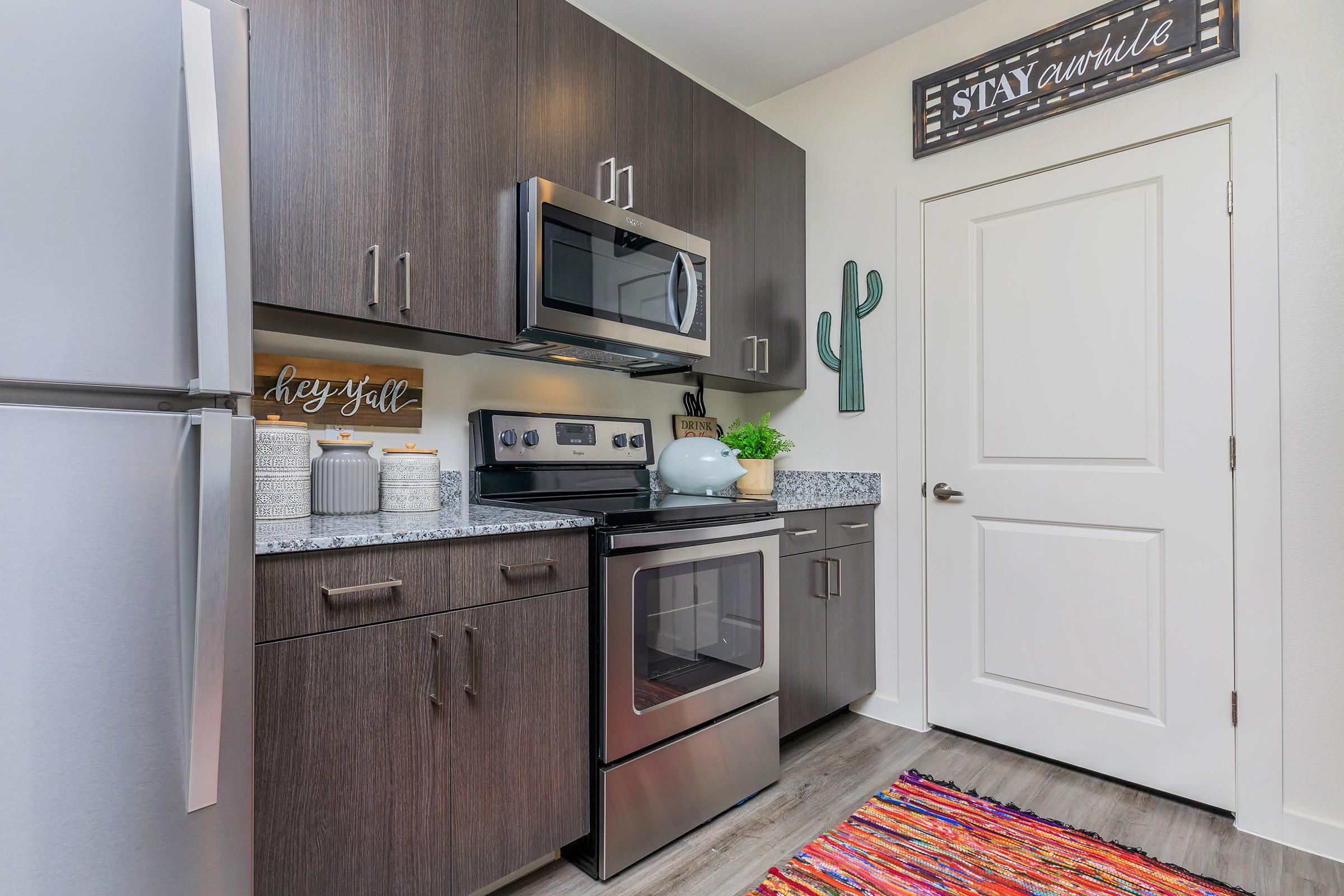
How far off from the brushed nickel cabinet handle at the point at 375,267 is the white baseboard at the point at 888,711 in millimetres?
2269

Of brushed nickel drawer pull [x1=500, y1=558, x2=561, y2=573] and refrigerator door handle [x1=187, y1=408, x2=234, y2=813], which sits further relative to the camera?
brushed nickel drawer pull [x1=500, y1=558, x2=561, y2=573]

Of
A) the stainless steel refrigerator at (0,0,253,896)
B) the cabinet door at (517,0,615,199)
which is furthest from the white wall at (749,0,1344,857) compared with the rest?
the stainless steel refrigerator at (0,0,253,896)

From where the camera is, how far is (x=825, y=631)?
2422 mm

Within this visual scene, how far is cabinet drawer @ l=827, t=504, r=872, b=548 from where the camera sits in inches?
96.9

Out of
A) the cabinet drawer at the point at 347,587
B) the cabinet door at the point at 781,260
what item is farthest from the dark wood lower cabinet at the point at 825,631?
the cabinet drawer at the point at 347,587

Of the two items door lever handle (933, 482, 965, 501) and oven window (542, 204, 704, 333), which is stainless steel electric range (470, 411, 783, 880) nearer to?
oven window (542, 204, 704, 333)

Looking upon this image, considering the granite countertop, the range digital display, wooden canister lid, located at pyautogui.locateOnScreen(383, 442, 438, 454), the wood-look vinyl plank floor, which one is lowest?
the wood-look vinyl plank floor

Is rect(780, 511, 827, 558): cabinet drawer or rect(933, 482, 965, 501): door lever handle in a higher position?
rect(933, 482, 965, 501): door lever handle

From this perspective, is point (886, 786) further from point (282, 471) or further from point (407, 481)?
point (282, 471)

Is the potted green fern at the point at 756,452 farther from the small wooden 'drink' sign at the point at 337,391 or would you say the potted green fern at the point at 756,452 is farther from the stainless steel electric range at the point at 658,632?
the small wooden 'drink' sign at the point at 337,391

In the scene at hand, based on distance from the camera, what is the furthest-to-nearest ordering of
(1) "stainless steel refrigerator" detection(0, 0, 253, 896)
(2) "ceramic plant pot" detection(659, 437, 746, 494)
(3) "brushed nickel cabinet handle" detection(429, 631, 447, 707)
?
(2) "ceramic plant pot" detection(659, 437, 746, 494) → (3) "brushed nickel cabinet handle" detection(429, 631, 447, 707) → (1) "stainless steel refrigerator" detection(0, 0, 253, 896)

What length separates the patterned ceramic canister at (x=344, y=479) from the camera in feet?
5.46

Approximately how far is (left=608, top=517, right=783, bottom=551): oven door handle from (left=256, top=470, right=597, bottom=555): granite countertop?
3.8 inches

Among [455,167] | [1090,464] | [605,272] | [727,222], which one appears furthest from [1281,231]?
[455,167]
